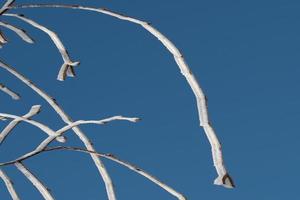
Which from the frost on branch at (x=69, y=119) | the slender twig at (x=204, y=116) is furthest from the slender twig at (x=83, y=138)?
the slender twig at (x=204, y=116)

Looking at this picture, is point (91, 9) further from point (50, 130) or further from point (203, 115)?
point (203, 115)

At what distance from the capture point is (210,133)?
1.75 metres

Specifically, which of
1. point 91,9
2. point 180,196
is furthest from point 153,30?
point 180,196

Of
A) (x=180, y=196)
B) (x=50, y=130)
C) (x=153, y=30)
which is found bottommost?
(x=180, y=196)

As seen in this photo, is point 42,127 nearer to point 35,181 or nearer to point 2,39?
point 35,181

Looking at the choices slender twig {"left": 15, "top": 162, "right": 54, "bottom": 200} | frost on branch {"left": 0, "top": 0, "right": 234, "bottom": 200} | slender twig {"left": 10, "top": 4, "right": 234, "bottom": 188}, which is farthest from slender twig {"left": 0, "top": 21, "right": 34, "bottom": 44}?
slender twig {"left": 10, "top": 4, "right": 234, "bottom": 188}

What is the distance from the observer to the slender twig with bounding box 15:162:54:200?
205 cm

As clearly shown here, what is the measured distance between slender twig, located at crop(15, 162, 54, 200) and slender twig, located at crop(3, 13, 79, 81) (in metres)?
0.36

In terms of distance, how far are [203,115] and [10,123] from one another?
2.13 ft

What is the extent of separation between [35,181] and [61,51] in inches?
17.9

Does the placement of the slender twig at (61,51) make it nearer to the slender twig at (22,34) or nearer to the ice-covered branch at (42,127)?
the slender twig at (22,34)

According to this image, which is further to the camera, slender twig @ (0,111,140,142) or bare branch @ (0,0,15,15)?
bare branch @ (0,0,15,15)

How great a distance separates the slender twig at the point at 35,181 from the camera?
205 cm

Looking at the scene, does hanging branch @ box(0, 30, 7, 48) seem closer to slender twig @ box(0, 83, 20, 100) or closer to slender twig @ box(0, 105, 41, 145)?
slender twig @ box(0, 83, 20, 100)
